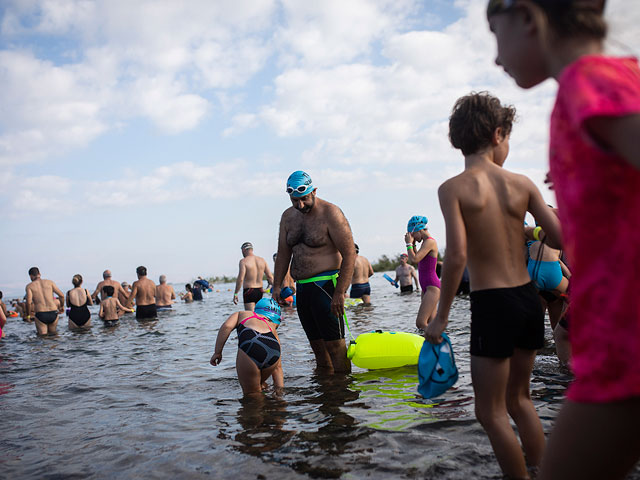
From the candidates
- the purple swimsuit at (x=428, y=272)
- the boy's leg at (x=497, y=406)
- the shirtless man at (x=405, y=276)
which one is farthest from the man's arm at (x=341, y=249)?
the shirtless man at (x=405, y=276)

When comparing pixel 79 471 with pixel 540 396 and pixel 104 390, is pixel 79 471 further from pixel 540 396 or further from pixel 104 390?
pixel 540 396

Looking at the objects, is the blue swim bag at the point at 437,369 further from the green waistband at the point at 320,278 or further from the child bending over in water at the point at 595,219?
the green waistband at the point at 320,278

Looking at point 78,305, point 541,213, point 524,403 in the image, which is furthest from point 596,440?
point 78,305

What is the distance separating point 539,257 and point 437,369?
0.95 m

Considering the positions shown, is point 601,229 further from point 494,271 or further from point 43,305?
point 43,305

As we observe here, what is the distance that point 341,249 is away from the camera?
562 cm

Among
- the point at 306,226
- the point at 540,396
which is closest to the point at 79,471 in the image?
the point at 306,226

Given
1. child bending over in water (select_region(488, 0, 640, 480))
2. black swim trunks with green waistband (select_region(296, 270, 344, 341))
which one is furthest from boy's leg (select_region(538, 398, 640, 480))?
black swim trunks with green waistband (select_region(296, 270, 344, 341))

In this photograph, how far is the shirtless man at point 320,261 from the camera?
5551 mm

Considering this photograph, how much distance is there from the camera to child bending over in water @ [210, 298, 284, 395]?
Result: 4.96 m

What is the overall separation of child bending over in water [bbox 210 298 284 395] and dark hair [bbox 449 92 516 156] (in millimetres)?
3024

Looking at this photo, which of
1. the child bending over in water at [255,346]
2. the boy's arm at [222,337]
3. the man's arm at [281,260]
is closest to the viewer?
the child bending over in water at [255,346]

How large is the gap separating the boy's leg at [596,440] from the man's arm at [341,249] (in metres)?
4.03

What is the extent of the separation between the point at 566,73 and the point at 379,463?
274 cm
